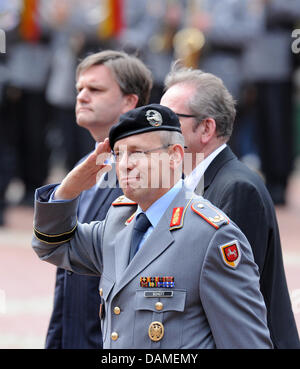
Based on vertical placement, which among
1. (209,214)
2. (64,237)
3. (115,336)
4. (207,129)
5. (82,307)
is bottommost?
Answer: (82,307)

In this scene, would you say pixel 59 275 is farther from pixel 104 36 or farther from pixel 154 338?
pixel 104 36

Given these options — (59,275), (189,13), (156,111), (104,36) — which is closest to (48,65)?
(104,36)

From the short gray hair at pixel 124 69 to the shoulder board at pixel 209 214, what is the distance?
1304 millimetres

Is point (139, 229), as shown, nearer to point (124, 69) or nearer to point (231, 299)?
point (231, 299)

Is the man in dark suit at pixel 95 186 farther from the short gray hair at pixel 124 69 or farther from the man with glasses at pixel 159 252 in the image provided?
the man with glasses at pixel 159 252

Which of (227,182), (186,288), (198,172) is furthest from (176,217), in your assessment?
(198,172)

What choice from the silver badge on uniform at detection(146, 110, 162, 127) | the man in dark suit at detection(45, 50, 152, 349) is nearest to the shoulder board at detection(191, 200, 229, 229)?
the silver badge on uniform at detection(146, 110, 162, 127)

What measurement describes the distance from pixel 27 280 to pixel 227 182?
3.58 meters

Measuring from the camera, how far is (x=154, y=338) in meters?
2.36

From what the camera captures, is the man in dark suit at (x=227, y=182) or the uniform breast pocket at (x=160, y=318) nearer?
the uniform breast pocket at (x=160, y=318)

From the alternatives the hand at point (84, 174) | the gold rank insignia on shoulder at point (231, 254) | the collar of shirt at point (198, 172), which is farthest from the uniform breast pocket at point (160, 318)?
the collar of shirt at point (198, 172)

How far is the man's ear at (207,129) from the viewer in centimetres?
320

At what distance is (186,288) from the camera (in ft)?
Result: 7.73
